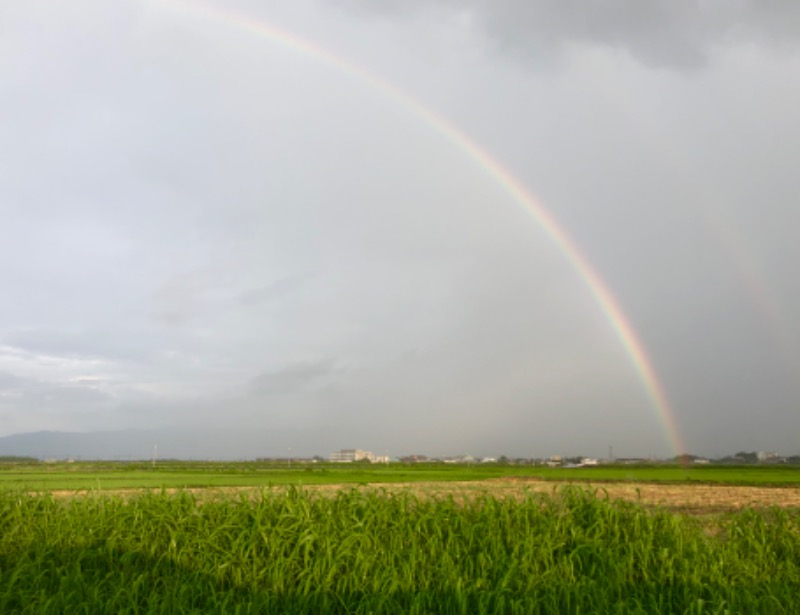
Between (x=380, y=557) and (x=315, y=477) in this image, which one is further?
(x=315, y=477)

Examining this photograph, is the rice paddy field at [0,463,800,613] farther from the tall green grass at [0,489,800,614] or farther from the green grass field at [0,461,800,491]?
the green grass field at [0,461,800,491]

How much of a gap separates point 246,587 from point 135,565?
201 cm

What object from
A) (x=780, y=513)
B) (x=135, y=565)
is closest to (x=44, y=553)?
(x=135, y=565)

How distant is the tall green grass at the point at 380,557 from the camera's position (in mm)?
8289

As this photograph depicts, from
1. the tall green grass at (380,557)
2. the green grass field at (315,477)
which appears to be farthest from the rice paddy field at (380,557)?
the green grass field at (315,477)

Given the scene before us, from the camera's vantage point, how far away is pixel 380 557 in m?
10.3

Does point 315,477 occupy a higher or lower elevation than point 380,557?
higher

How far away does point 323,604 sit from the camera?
8180 mm

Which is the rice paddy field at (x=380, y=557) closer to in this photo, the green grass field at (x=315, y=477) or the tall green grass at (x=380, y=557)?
the tall green grass at (x=380, y=557)

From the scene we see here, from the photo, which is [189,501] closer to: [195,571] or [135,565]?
[135,565]

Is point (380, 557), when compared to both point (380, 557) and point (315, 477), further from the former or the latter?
point (315, 477)

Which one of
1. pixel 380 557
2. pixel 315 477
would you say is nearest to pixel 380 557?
pixel 380 557

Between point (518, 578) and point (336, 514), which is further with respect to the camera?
point (336, 514)

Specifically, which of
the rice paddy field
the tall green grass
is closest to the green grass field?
the tall green grass
